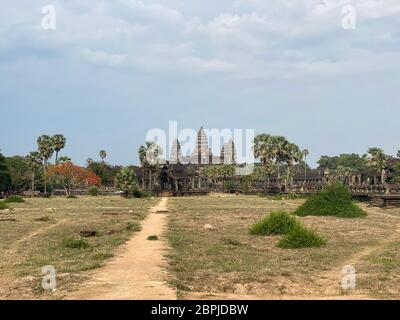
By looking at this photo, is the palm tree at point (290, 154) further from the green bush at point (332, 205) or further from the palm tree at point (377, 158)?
the green bush at point (332, 205)

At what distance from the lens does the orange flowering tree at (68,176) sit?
112562 millimetres

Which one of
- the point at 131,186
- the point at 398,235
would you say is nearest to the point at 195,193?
the point at 131,186

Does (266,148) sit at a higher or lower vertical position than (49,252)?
higher

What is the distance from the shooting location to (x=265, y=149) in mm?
113938

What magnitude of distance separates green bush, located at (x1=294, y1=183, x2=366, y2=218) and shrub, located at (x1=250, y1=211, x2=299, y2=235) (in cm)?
1534

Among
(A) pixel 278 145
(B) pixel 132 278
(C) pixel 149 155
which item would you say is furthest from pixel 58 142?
(B) pixel 132 278

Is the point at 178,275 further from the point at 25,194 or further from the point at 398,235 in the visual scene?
the point at 25,194

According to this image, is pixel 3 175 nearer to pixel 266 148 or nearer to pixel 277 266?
pixel 266 148

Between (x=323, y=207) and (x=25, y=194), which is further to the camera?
(x=25, y=194)

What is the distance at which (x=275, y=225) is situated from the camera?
27.6 metres

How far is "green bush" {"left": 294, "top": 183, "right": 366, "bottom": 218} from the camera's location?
4216cm

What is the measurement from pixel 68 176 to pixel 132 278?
338 ft

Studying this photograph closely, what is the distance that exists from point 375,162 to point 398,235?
3146 inches

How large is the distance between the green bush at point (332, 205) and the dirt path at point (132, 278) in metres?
24.2
